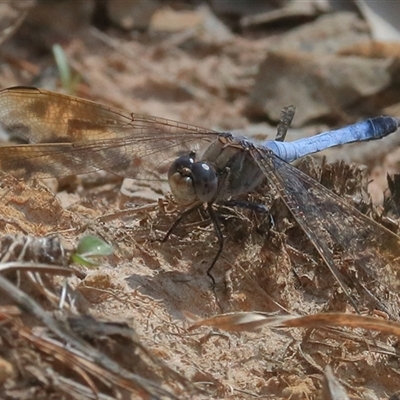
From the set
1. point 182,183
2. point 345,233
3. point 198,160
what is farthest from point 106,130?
point 345,233

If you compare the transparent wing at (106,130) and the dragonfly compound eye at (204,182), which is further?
the transparent wing at (106,130)

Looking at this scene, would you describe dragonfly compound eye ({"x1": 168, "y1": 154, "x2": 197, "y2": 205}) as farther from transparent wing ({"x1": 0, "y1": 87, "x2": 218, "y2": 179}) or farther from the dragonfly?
transparent wing ({"x1": 0, "y1": 87, "x2": 218, "y2": 179})

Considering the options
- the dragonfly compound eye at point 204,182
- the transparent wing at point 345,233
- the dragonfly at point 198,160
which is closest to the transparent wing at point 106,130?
the dragonfly at point 198,160

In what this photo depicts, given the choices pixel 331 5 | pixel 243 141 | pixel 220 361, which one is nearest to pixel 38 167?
pixel 243 141

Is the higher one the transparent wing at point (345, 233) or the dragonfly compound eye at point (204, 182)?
the dragonfly compound eye at point (204, 182)

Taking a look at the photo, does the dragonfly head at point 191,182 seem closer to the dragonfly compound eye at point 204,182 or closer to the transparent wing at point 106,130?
the dragonfly compound eye at point 204,182

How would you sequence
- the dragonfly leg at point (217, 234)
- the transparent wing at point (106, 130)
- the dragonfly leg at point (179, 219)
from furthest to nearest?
1. the transparent wing at point (106, 130)
2. the dragonfly leg at point (179, 219)
3. the dragonfly leg at point (217, 234)

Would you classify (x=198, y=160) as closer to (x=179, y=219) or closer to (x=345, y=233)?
(x=179, y=219)
